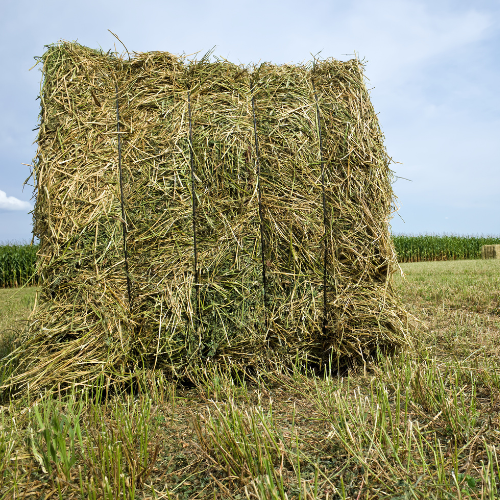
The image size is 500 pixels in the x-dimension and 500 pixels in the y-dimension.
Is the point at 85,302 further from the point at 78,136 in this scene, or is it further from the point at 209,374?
the point at 78,136

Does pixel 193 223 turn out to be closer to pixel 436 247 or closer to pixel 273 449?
pixel 273 449

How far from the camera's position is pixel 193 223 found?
3.09m

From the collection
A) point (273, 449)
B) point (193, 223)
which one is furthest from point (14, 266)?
point (273, 449)

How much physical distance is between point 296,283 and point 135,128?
1707 mm

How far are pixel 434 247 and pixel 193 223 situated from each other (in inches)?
1058

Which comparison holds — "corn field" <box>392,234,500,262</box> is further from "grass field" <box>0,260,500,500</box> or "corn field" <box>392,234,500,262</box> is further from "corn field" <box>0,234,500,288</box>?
"grass field" <box>0,260,500,500</box>

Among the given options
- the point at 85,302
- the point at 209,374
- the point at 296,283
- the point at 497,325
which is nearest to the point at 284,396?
the point at 209,374

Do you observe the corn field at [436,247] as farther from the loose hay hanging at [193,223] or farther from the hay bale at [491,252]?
the loose hay hanging at [193,223]

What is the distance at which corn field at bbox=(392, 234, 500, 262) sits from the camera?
2625cm

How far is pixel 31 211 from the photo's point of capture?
3621 mm

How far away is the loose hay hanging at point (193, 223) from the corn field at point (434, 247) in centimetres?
2378

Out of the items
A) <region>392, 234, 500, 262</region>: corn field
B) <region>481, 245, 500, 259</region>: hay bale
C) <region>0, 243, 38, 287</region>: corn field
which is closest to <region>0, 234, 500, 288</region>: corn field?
<region>392, 234, 500, 262</region>: corn field

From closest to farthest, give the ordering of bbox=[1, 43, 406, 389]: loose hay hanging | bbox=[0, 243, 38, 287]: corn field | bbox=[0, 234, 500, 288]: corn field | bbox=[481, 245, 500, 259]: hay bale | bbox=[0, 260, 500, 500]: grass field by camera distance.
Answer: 1. bbox=[0, 260, 500, 500]: grass field
2. bbox=[1, 43, 406, 389]: loose hay hanging
3. bbox=[0, 243, 38, 287]: corn field
4. bbox=[481, 245, 500, 259]: hay bale
5. bbox=[0, 234, 500, 288]: corn field

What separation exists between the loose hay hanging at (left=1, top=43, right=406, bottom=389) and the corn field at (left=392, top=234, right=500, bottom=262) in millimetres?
23777
